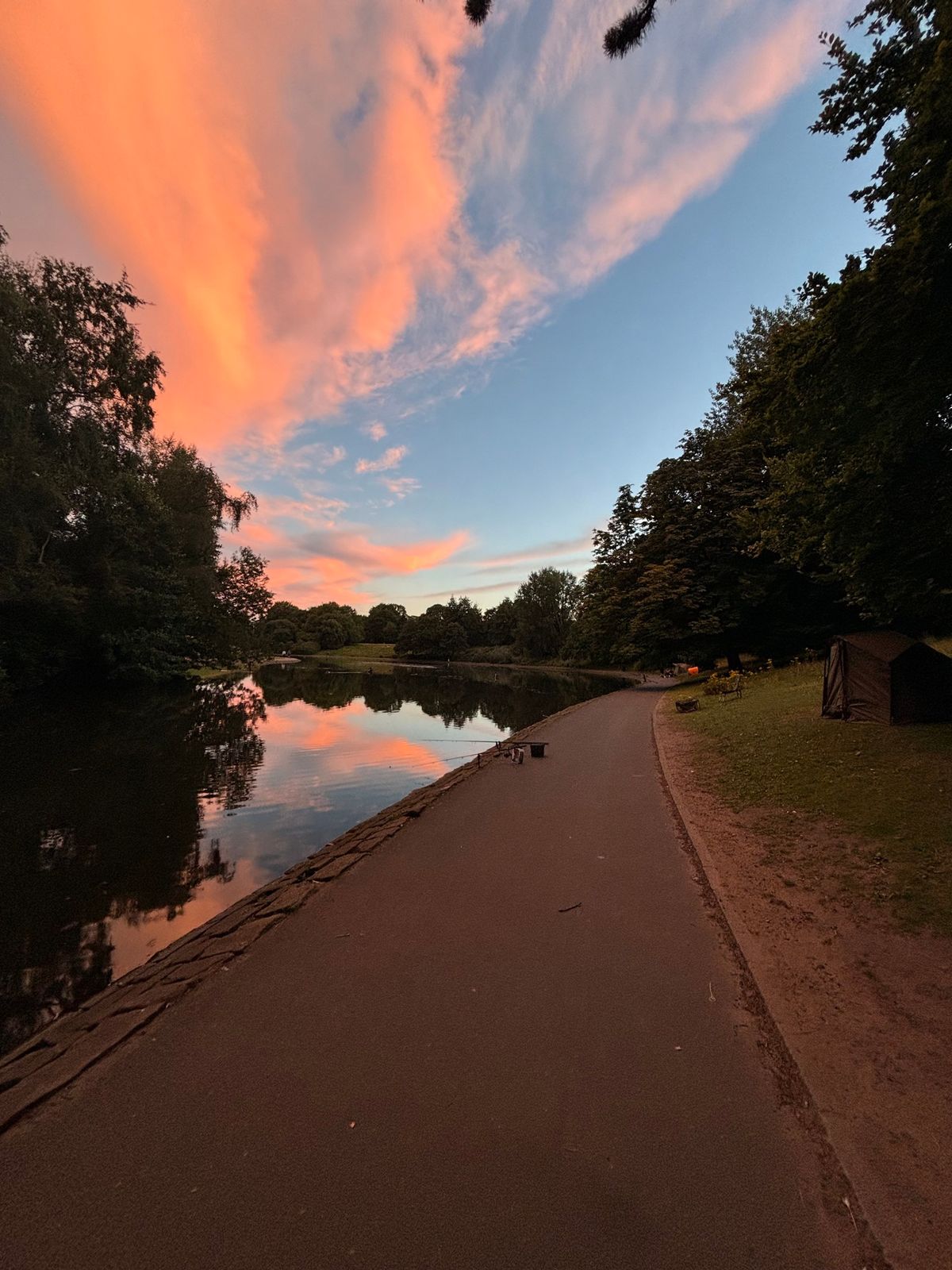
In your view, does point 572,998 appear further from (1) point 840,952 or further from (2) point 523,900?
(1) point 840,952

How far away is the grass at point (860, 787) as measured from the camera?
5949mm

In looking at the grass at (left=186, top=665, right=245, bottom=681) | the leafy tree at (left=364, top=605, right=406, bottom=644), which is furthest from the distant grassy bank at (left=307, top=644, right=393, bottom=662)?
the grass at (left=186, top=665, right=245, bottom=681)

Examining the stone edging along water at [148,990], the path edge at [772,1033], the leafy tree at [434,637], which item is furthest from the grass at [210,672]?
the leafy tree at [434,637]

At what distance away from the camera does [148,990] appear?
4672mm

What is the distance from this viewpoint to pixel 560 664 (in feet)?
267

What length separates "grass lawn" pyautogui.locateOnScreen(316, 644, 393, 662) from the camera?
389 ft

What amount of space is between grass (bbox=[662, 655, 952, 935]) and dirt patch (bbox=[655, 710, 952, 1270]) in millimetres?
194

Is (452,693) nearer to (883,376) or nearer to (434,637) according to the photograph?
(883,376)

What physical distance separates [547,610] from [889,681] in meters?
77.4

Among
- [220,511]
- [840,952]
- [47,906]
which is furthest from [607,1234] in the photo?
[220,511]

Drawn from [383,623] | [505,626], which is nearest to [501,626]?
[505,626]

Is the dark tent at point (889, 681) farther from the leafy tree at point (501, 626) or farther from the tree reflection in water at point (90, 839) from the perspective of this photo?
the leafy tree at point (501, 626)

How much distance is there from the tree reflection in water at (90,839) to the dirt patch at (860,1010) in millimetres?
5971

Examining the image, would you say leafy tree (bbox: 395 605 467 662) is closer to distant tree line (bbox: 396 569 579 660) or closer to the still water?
distant tree line (bbox: 396 569 579 660)
